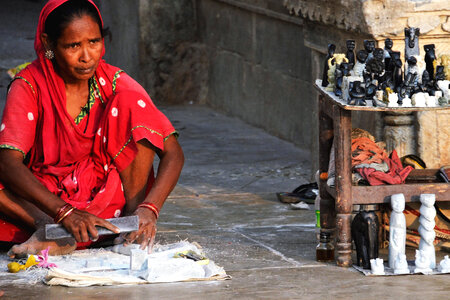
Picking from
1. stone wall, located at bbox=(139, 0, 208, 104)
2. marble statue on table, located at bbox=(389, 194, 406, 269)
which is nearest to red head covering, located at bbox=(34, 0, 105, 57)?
marble statue on table, located at bbox=(389, 194, 406, 269)

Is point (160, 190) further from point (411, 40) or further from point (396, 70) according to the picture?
point (411, 40)

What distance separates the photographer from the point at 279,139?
27.0ft

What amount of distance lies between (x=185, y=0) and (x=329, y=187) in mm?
5710

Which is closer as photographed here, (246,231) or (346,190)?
(346,190)

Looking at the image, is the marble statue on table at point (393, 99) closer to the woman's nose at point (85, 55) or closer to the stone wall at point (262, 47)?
the stone wall at point (262, 47)

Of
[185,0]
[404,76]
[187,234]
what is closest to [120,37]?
[185,0]

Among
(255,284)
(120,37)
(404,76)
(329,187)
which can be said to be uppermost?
(120,37)

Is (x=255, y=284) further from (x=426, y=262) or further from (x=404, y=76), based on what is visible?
(x=404, y=76)

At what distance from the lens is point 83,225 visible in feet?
13.8

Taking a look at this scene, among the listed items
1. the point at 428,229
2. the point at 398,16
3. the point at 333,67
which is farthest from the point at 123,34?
the point at 428,229

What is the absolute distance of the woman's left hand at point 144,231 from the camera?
4395mm

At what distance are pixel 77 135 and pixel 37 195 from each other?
402mm

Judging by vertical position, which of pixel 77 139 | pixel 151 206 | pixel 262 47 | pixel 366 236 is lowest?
pixel 366 236

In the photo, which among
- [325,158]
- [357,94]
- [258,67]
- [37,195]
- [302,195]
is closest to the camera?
[357,94]
